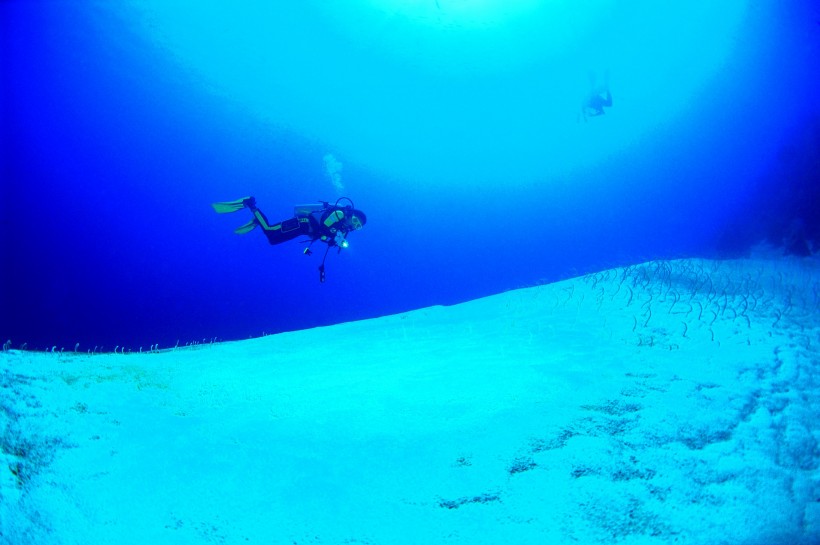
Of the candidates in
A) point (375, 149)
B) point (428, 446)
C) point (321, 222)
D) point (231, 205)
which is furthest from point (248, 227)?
point (375, 149)

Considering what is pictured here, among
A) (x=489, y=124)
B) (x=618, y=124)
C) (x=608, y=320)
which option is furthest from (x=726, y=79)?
(x=608, y=320)

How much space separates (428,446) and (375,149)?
65578mm

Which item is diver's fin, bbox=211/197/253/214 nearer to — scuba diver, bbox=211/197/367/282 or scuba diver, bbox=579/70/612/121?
scuba diver, bbox=211/197/367/282

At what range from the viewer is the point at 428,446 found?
3176 mm

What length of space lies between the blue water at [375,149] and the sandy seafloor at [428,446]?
50.5 feet

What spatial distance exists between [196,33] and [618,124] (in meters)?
62.9

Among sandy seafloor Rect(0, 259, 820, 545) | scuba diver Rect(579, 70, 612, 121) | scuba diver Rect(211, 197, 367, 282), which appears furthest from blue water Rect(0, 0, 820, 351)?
sandy seafloor Rect(0, 259, 820, 545)

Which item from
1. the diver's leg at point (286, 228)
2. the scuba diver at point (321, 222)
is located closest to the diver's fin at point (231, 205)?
the scuba diver at point (321, 222)

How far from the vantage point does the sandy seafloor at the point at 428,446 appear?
239 centimetres

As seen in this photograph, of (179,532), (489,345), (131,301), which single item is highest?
(131,301)

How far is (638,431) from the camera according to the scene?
3.46 m

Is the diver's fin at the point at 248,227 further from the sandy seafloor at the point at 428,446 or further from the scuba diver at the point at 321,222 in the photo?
the sandy seafloor at the point at 428,446

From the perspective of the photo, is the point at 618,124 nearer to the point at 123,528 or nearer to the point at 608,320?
the point at 608,320

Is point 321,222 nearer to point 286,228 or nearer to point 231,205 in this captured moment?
point 286,228
